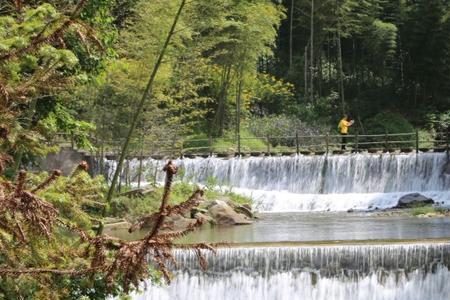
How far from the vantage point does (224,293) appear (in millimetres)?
11562

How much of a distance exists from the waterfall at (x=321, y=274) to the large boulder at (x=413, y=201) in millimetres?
8188

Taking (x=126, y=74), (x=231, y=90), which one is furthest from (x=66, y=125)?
(x=231, y=90)

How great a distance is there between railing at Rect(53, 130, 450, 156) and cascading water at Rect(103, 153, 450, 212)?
2.03ft

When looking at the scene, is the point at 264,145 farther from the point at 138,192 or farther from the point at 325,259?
the point at 325,259

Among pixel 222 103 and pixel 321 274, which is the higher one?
pixel 222 103

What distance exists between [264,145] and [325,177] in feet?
21.5

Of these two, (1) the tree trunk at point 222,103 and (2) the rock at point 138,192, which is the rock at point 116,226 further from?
(1) the tree trunk at point 222,103

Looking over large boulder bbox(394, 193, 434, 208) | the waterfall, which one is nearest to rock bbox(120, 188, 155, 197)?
large boulder bbox(394, 193, 434, 208)

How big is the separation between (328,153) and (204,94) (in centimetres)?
1112

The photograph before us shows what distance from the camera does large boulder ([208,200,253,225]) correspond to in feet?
55.3

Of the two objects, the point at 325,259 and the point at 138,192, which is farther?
the point at 138,192

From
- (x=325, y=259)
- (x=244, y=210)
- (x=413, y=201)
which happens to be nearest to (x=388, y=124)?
(x=413, y=201)

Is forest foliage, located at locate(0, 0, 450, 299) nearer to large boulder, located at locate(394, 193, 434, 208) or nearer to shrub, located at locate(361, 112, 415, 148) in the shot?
shrub, located at locate(361, 112, 415, 148)

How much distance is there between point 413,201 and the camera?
64.9 ft
